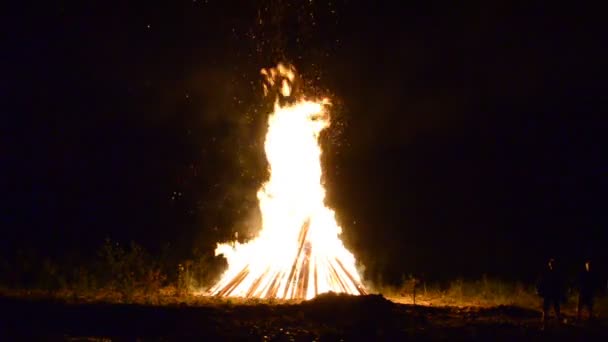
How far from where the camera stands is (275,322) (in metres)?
11.5

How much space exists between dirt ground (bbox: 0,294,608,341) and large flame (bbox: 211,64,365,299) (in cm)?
351

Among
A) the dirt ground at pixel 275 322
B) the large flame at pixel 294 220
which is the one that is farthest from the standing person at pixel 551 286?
the large flame at pixel 294 220

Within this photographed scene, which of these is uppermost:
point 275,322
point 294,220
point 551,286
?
point 294,220

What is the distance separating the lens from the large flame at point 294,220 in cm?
1686

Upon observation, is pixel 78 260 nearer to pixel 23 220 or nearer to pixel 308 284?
pixel 23 220

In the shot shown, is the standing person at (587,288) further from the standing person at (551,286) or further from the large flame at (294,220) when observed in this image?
the large flame at (294,220)

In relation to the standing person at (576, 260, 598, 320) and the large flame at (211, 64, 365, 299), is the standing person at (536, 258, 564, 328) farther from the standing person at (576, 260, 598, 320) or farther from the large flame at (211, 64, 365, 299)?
the large flame at (211, 64, 365, 299)

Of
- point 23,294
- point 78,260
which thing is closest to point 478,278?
point 78,260

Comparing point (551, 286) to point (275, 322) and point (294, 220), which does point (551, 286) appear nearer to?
point (275, 322)

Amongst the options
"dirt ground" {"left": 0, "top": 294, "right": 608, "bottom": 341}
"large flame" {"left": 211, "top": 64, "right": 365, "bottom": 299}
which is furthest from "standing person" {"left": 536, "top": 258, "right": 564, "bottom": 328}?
"large flame" {"left": 211, "top": 64, "right": 365, "bottom": 299}

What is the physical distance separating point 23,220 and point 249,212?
6.85 m

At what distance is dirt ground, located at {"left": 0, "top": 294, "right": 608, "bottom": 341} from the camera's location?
1048cm

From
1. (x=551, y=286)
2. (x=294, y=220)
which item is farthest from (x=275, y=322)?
(x=294, y=220)

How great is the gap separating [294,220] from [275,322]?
19.5 feet
